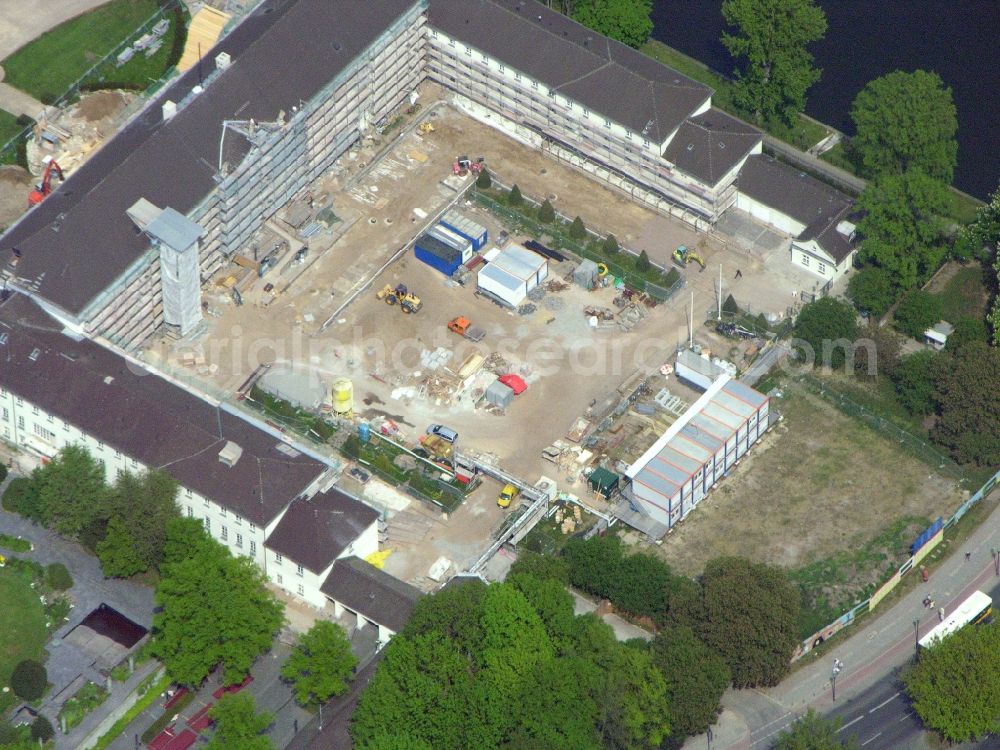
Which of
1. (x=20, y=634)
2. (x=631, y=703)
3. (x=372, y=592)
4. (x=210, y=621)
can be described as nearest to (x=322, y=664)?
(x=372, y=592)

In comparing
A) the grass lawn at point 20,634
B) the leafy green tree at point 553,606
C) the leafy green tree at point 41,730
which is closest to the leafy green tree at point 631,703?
the leafy green tree at point 553,606

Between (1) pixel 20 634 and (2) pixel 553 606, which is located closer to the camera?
(2) pixel 553 606

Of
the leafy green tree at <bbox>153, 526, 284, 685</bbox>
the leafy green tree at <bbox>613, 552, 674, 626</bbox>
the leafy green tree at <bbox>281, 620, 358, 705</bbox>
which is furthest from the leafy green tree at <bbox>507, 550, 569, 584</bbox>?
the leafy green tree at <bbox>153, 526, 284, 685</bbox>

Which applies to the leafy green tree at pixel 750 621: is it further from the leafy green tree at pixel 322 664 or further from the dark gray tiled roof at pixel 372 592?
the leafy green tree at pixel 322 664

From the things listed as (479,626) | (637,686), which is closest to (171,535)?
(479,626)

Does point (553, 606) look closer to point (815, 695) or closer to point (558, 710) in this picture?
point (558, 710)

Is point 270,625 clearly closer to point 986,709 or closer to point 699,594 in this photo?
point 699,594
